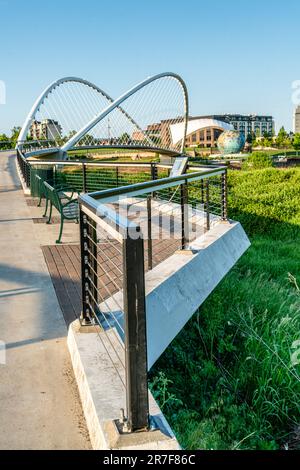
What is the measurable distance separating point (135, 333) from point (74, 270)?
3646mm

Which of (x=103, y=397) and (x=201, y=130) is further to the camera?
(x=201, y=130)

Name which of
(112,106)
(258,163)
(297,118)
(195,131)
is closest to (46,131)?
(112,106)

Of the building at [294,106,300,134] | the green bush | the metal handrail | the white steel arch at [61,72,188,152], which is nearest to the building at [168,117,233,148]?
the building at [294,106,300,134]

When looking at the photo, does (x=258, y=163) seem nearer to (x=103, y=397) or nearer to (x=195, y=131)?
(x=103, y=397)

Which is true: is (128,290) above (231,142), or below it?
below

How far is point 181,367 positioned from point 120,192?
193 centimetres

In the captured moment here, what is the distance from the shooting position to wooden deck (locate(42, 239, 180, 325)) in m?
4.85

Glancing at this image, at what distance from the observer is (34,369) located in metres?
3.67

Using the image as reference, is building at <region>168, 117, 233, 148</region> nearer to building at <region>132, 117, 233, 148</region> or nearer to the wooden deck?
building at <region>132, 117, 233, 148</region>

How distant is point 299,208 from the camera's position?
61.8 ft

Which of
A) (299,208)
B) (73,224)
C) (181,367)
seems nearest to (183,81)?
(299,208)

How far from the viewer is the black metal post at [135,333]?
7.95 ft

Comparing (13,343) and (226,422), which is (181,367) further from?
(13,343)

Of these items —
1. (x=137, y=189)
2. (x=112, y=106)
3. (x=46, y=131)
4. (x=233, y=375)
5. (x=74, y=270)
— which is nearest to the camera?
(x=137, y=189)
